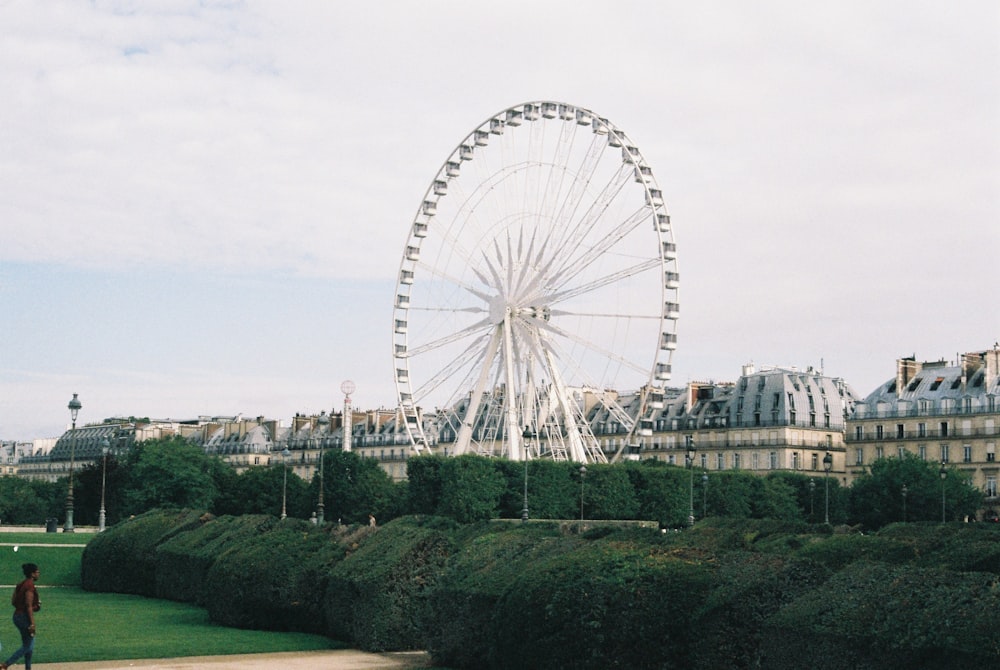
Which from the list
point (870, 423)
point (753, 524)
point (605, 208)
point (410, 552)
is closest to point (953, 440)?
point (870, 423)

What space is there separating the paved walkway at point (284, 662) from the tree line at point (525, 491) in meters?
27.2

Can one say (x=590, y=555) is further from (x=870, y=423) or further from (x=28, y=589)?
(x=870, y=423)

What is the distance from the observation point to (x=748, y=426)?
86.8m

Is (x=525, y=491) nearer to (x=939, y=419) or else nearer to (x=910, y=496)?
(x=910, y=496)

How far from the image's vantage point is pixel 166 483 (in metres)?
80.3

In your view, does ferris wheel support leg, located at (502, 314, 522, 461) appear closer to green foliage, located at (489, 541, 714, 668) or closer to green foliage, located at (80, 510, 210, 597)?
green foliage, located at (80, 510, 210, 597)

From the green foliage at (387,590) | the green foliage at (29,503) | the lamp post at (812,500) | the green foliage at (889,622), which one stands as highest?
the green foliage at (889,622)

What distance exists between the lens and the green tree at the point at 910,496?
Answer: 68062mm

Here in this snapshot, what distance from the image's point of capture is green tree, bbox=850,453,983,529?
68.1 meters

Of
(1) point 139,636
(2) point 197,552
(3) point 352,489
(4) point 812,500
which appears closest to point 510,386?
(2) point 197,552

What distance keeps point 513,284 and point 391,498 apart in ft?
87.9

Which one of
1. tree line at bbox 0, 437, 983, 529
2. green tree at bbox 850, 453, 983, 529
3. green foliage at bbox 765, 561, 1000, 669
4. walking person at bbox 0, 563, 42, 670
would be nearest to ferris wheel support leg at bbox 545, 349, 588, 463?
tree line at bbox 0, 437, 983, 529

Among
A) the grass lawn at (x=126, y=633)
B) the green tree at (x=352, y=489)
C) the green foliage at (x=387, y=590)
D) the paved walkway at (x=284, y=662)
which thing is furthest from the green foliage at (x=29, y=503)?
the paved walkway at (x=284, y=662)

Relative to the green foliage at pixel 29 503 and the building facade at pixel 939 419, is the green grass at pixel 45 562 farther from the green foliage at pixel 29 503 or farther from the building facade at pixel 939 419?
the green foliage at pixel 29 503
